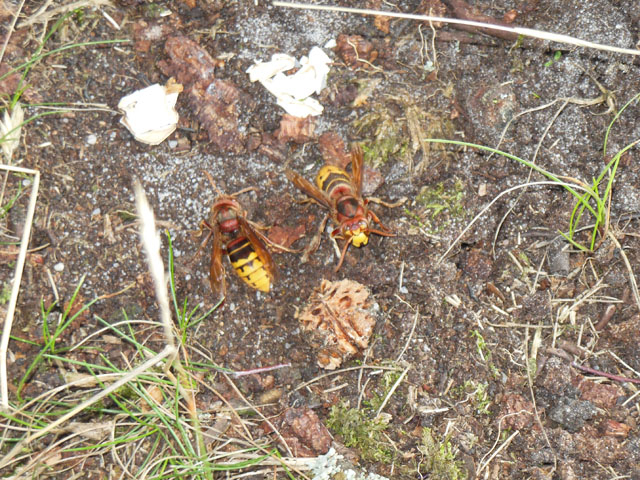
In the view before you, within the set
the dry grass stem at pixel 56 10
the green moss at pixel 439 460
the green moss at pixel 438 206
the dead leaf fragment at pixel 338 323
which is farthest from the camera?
the dry grass stem at pixel 56 10

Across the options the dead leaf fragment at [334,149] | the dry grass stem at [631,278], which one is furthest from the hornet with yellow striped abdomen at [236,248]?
the dry grass stem at [631,278]

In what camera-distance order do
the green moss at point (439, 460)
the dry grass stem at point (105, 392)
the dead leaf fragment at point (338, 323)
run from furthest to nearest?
the dead leaf fragment at point (338, 323) < the green moss at point (439, 460) < the dry grass stem at point (105, 392)

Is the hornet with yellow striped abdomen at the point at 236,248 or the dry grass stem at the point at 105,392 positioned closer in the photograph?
the dry grass stem at the point at 105,392

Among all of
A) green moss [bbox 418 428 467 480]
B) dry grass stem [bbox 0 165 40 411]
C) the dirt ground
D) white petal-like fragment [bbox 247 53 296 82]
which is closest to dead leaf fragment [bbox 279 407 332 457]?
the dirt ground

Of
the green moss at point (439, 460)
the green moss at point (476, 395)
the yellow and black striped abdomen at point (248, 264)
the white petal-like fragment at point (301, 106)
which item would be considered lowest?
the green moss at point (439, 460)

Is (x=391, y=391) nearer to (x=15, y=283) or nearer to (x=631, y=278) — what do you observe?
(x=631, y=278)

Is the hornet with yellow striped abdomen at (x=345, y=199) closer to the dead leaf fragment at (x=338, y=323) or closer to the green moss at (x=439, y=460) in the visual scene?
the dead leaf fragment at (x=338, y=323)

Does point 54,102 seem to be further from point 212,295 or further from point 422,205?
point 422,205
